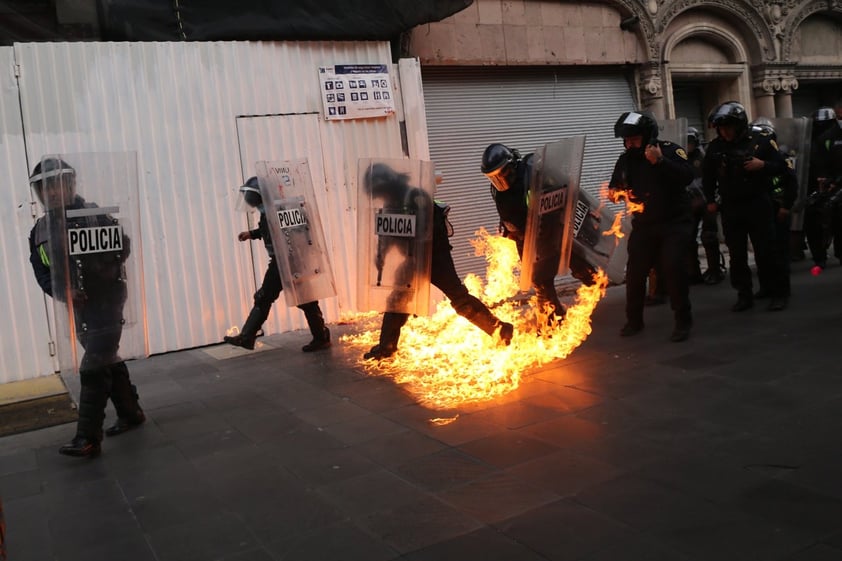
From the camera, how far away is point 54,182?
480 centimetres

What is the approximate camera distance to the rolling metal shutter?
1066 centimetres

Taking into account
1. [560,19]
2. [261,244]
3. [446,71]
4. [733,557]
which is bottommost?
[733,557]

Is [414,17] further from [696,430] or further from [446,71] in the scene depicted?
[696,430]

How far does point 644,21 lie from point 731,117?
5.94 m

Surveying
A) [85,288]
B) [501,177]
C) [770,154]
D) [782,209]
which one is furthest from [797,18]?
[85,288]

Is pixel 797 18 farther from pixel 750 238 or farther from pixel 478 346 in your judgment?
pixel 478 346

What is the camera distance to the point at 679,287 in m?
6.62

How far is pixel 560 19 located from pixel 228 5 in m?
5.47

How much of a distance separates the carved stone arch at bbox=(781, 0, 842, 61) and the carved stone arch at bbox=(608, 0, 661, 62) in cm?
355

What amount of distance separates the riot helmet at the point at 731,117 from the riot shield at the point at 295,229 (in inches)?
163

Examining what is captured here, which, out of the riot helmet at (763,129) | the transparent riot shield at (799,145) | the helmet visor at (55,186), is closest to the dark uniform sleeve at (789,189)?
the riot helmet at (763,129)

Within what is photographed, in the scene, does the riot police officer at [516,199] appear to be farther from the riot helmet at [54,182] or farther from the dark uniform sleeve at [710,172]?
the riot helmet at [54,182]

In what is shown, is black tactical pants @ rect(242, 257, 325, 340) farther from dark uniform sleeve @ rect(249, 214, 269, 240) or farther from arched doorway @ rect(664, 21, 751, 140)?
arched doorway @ rect(664, 21, 751, 140)

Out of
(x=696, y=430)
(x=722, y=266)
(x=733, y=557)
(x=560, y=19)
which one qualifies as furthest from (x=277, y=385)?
(x=560, y=19)
